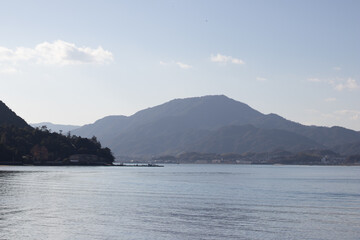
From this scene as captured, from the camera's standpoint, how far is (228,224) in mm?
55812

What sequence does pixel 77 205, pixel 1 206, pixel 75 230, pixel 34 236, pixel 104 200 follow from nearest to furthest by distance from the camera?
pixel 34 236, pixel 75 230, pixel 1 206, pixel 77 205, pixel 104 200

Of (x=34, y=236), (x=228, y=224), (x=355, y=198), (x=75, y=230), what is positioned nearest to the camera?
(x=34, y=236)

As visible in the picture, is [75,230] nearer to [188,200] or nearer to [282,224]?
[282,224]

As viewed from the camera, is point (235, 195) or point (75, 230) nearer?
point (75, 230)

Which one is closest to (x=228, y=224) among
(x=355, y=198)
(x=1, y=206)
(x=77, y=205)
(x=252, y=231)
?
(x=252, y=231)

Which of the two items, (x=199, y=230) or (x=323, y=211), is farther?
(x=323, y=211)

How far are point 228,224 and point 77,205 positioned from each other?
1073 inches

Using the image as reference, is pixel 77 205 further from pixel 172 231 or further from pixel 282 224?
pixel 282 224

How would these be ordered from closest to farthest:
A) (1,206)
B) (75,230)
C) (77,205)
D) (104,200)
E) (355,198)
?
(75,230) → (1,206) → (77,205) → (104,200) → (355,198)

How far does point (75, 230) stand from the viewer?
50.7 m

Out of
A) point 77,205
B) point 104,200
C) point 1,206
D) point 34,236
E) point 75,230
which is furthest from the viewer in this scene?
point 104,200

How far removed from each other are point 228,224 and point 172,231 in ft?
27.2

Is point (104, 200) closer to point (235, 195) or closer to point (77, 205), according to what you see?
point (77, 205)

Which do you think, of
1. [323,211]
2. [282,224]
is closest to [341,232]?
[282,224]
